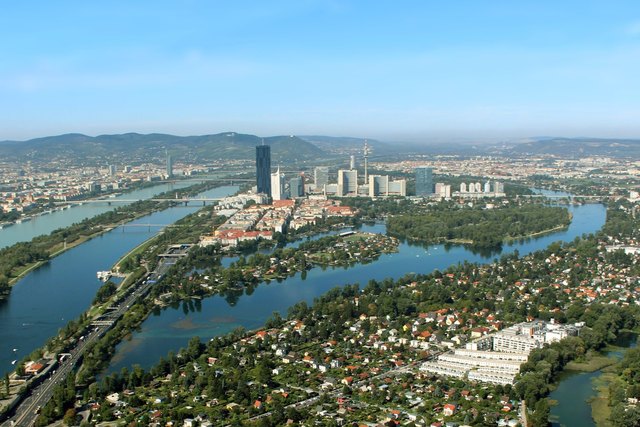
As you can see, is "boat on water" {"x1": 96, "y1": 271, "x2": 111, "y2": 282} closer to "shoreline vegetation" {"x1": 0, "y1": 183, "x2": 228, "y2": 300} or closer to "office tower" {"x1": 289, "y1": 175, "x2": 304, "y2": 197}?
"shoreline vegetation" {"x1": 0, "y1": 183, "x2": 228, "y2": 300}

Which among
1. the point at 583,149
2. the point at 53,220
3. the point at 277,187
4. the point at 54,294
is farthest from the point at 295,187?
the point at 583,149

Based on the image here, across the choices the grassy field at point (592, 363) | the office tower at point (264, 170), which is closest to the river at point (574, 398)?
the grassy field at point (592, 363)

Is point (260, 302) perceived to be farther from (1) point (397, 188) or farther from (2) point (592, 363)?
(1) point (397, 188)

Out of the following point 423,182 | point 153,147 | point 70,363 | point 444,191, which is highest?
point 153,147

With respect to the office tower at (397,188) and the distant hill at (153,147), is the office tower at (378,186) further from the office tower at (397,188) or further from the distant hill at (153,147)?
the distant hill at (153,147)

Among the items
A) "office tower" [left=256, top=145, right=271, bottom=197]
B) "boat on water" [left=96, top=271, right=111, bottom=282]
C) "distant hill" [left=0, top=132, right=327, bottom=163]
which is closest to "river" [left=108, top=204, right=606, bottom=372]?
"boat on water" [left=96, top=271, right=111, bottom=282]

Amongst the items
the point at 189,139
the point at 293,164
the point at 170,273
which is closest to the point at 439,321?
the point at 170,273
